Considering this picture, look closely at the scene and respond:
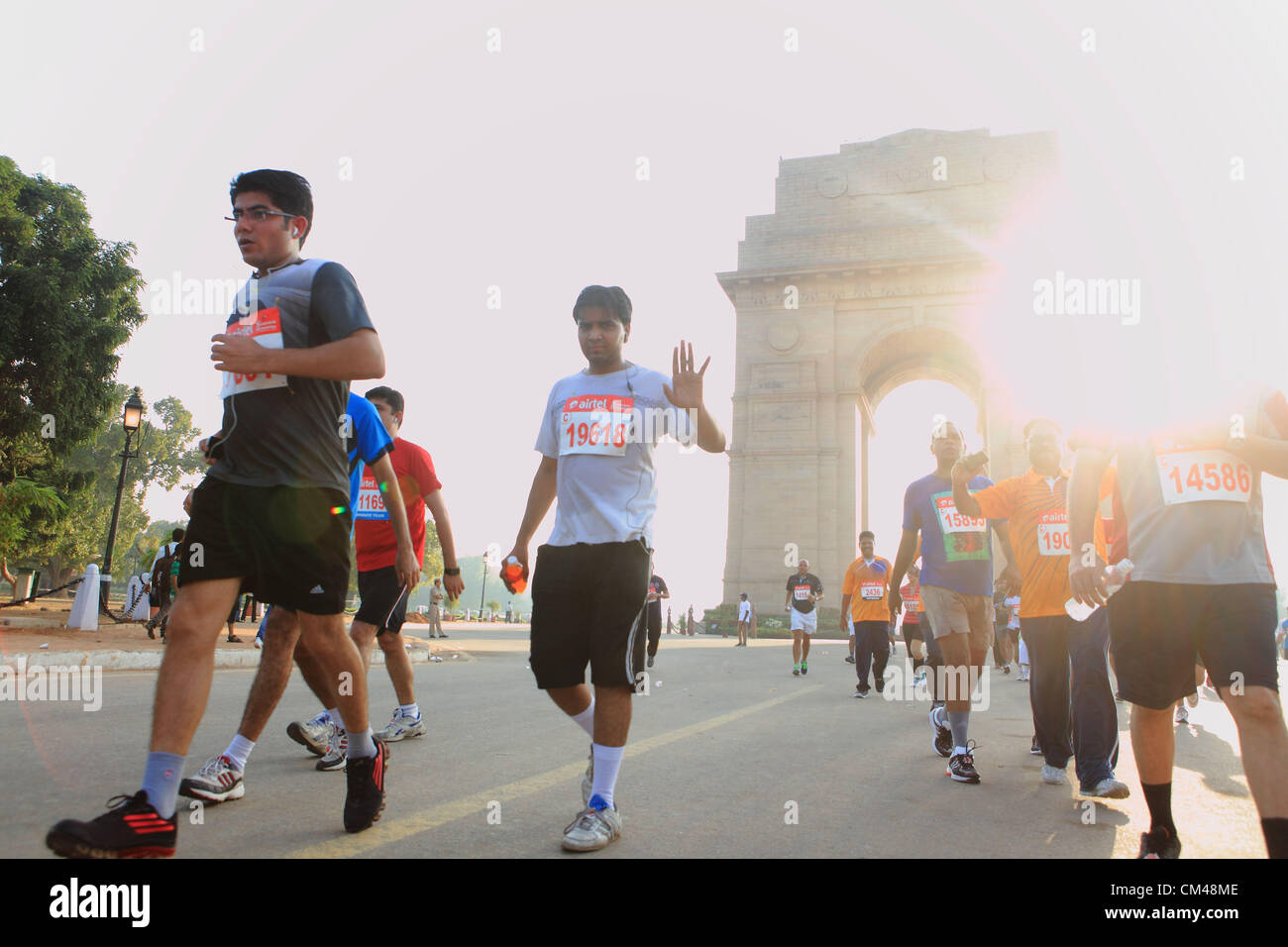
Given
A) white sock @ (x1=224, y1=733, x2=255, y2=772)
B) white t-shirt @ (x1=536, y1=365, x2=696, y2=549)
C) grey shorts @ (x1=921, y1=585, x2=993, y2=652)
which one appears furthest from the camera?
Result: grey shorts @ (x1=921, y1=585, x2=993, y2=652)

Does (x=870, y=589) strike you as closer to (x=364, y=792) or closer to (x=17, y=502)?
(x=364, y=792)

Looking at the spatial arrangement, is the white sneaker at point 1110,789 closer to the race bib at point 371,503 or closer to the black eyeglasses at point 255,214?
the race bib at point 371,503

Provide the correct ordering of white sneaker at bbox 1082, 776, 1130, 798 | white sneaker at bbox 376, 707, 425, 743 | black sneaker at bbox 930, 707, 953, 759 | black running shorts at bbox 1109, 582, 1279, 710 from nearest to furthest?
1. black running shorts at bbox 1109, 582, 1279, 710
2. white sneaker at bbox 1082, 776, 1130, 798
3. white sneaker at bbox 376, 707, 425, 743
4. black sneaker at bbox 930, 707, 953, 759

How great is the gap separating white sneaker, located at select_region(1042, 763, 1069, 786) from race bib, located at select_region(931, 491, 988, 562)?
4.59 feet

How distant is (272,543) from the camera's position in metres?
3.13

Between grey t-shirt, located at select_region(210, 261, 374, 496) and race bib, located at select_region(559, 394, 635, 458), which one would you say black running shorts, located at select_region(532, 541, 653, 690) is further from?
grey t-shirt, located at select_region(210, 261, 374, 496)

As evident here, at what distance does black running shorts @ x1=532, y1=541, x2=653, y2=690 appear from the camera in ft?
12.0

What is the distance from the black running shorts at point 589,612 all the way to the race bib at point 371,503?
203 centimetres

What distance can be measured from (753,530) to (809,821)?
30.9 meters

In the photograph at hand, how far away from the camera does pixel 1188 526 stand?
10.6ft

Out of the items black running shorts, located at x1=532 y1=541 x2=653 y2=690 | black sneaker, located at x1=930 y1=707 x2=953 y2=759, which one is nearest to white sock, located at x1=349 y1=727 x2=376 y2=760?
black running shorts, located at x1=532 y1=541 x2=653 y2=690

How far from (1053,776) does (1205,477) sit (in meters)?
2.65
